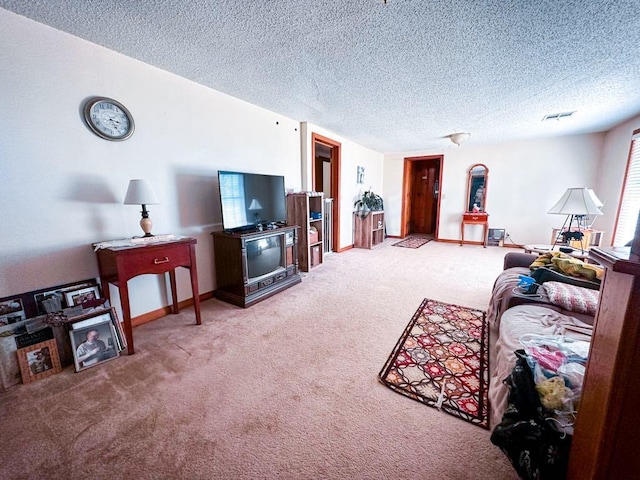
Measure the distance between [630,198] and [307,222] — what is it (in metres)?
4.58

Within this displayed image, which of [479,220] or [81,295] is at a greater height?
[479,220]

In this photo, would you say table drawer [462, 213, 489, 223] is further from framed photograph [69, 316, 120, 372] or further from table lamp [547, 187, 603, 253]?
framed photograph [69, 316, 120, 372]

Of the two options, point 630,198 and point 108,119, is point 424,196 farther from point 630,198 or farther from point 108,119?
point 108,119

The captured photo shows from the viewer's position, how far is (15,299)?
1.73 metres

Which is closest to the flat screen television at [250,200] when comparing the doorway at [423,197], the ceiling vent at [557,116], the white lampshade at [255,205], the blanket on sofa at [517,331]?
the white lampshade at [255,205]

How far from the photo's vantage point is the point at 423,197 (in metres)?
7.47

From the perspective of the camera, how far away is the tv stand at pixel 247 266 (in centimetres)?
268

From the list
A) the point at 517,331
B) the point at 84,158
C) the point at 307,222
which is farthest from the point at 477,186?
the point at 84,158

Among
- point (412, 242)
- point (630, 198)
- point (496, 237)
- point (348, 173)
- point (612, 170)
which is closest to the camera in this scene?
point (630, 198)

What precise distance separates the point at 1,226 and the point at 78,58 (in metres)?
1.32

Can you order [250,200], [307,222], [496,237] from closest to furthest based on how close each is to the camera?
[250,200], [307,222], [496,237]

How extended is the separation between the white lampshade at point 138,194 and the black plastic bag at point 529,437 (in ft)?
8.32

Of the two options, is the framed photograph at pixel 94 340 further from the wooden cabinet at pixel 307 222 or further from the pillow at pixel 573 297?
the pillow at pixel 573 297

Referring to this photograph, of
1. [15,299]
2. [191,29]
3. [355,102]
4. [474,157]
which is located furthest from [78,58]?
[474,157]
